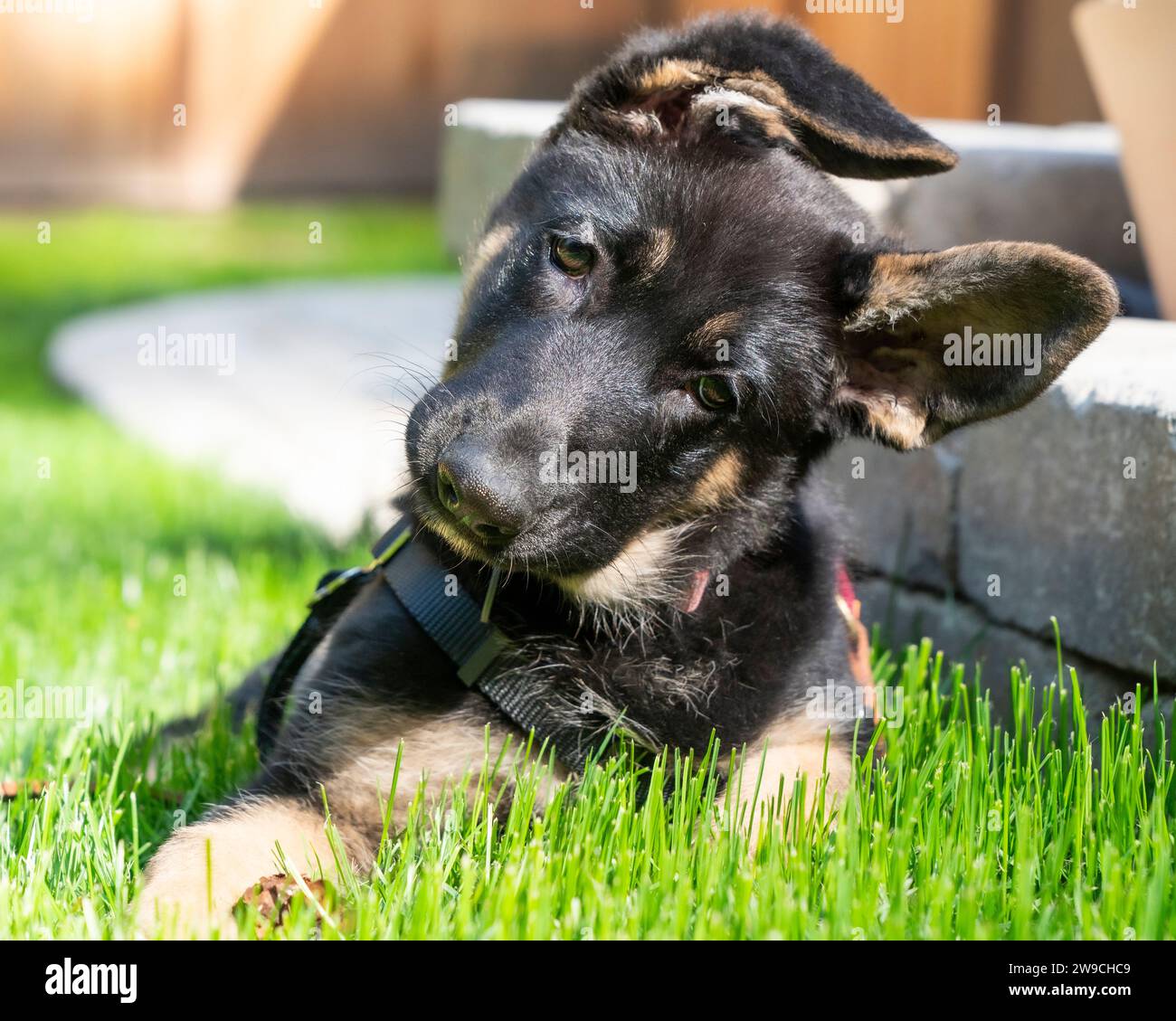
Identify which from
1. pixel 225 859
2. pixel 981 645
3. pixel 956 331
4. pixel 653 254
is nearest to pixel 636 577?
pixel 653 254

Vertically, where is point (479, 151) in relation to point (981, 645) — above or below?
above

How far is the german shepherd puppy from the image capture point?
239 cm

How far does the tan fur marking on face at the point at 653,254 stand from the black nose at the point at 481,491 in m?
0.50

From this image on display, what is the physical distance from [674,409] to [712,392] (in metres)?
0.09

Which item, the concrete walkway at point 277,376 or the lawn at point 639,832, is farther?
the concrete walkway at point 277,376

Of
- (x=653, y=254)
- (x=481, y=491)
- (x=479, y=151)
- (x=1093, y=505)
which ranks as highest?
(x=479, y=151)

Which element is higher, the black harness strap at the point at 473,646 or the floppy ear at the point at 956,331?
the floppy ear at the point at 956,331

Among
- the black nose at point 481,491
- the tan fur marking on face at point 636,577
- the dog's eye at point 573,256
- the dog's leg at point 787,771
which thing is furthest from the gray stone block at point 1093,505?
the black nose at point 481,491

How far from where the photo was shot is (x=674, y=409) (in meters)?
2.49

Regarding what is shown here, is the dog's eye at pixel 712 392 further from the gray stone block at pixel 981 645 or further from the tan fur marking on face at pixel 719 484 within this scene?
the gray stone block at pixel 981 645

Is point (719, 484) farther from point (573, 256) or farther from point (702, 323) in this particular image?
point (573, 256)

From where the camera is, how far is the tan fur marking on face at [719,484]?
8.53 ft

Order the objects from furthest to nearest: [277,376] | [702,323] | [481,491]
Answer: [277,376]
[702,323]
[481,491]

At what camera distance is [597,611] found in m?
2.69
